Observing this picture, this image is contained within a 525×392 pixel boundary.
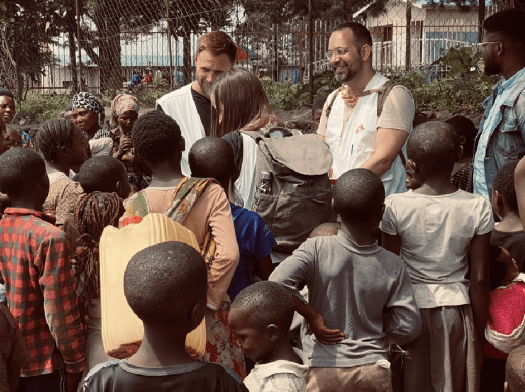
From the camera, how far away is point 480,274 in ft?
9.61

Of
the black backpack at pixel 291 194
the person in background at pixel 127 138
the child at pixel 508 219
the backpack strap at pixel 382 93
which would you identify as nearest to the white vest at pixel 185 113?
the person in background at pixel 127 138

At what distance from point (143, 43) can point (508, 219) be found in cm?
627

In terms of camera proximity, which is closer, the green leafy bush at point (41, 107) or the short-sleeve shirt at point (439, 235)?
the short-sleeve shirt at point (439, 235)

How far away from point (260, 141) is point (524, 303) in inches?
64.2

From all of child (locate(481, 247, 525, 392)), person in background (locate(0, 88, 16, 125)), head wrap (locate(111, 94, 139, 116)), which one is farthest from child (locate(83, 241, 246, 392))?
person in background (locate(0, 88, 16, 125))

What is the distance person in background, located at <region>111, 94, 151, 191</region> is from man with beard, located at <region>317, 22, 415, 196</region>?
149 centimetres

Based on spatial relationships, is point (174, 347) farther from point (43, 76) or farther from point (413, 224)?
point (43, 76)

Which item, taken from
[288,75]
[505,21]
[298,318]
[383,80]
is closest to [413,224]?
[298,318]

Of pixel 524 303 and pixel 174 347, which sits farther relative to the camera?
pixel 524 303

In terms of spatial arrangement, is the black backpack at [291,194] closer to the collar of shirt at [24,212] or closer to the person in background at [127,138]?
the collar of shirt at [24,212]

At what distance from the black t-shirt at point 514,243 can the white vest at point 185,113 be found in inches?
93.0

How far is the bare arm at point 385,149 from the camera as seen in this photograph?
3781mm

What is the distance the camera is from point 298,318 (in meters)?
2.92

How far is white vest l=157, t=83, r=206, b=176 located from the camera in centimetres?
473
